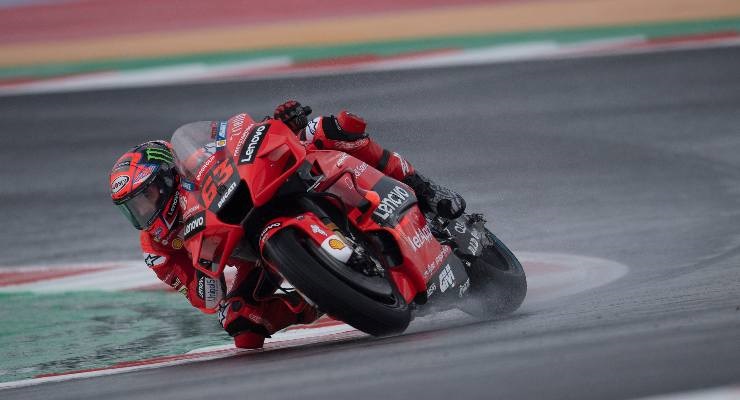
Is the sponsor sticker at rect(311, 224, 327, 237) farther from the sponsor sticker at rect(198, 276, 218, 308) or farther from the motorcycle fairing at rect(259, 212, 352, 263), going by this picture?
the sponsor sticker at rect(198, 276, 218, 308)

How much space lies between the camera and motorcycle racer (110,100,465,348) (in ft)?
17.7

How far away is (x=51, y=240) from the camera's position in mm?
9531

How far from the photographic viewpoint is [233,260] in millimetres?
5617

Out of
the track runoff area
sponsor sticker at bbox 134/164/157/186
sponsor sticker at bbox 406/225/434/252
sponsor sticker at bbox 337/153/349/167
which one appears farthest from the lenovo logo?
sponsor sticker at bbox 134/164/157/186

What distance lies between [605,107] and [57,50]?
25.6ft

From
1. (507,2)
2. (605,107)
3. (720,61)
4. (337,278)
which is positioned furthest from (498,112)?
(337,278)

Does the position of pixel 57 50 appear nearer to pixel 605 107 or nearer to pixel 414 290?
pixel 605 107

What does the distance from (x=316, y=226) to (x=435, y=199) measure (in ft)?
4.46

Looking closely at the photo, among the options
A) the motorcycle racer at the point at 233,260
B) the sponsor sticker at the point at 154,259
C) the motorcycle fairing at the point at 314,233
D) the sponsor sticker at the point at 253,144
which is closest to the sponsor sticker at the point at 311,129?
the motorcycle racer at the point at 233,260

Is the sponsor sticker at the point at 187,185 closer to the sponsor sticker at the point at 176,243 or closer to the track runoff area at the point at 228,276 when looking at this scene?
the sponsor sticker at the point at 176,243

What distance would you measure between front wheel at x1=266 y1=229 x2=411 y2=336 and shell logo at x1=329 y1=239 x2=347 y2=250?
49 mm

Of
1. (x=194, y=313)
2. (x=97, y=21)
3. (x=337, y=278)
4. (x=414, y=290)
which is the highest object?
(x=337, y=278)

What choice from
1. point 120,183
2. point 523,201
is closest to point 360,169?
point 120,183

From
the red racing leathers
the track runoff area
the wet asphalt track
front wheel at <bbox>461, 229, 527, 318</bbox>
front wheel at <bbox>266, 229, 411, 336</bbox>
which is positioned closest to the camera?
the wet asphalt track
